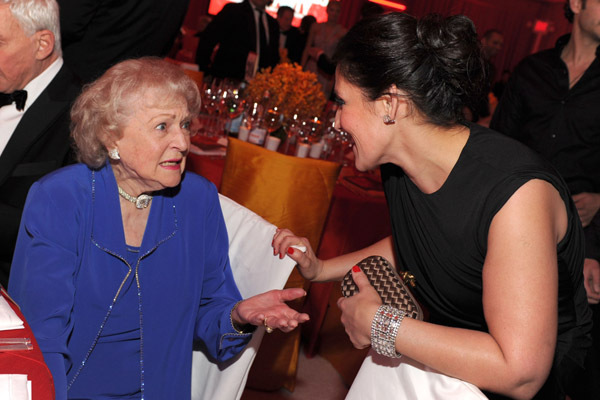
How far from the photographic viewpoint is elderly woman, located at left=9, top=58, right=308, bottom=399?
5.62ft

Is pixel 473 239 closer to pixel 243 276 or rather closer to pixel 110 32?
pixel 243 276

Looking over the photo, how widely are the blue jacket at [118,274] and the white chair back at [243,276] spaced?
0.04 meters

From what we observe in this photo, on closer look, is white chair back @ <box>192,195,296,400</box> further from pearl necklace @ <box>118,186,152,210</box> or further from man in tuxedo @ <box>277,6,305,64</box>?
man in tuxedo @ <box>277,6,305,64</box>

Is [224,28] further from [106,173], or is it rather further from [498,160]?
[498,160]

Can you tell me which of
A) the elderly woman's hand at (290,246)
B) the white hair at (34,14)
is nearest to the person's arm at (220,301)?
the elderly woman's hand at (290,246)

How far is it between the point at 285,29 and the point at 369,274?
8044mm

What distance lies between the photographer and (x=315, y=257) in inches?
77.2

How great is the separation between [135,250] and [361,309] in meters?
0.78

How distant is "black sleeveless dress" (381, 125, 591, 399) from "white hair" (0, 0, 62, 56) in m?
1.34

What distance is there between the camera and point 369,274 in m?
1.48

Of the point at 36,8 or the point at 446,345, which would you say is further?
the point at 36,8

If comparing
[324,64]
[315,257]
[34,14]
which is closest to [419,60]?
[315,257]

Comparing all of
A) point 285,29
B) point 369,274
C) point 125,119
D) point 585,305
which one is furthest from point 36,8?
point 285,29

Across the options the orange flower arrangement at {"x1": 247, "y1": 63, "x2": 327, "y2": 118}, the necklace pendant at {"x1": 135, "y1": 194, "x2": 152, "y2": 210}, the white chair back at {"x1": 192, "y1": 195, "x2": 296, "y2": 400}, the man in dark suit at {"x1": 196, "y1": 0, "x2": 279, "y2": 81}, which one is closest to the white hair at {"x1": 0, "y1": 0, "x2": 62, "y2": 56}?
the necklace pendant at {"x1": 135, "y1": 194, "x2": 152, "y2": 210}
